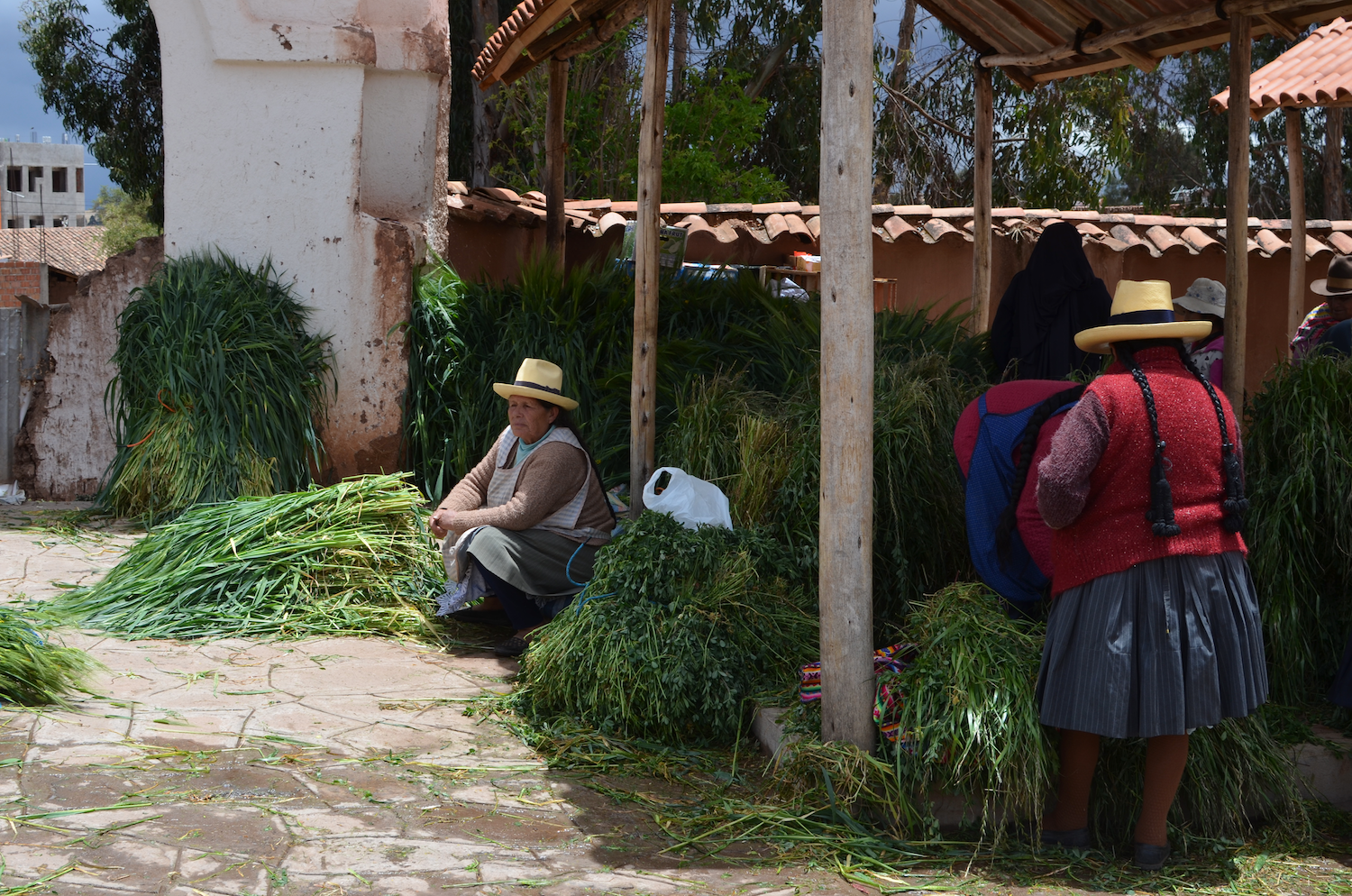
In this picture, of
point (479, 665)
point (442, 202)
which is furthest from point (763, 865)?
point (442, 202)

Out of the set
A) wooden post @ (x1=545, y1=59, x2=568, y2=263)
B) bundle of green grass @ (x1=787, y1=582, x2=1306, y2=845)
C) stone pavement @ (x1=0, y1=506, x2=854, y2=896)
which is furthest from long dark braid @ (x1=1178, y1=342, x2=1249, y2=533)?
wooden post @ (x1=545, y1=59, x2=568, y2=263)

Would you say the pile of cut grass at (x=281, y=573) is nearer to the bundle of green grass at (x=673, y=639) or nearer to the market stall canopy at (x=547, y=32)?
the bundle of green grass at (x=673, y=639)

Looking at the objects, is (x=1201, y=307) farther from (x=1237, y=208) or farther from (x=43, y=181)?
(x=43, y=181)

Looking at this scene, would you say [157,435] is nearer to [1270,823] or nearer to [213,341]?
[213,341]

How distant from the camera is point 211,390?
639 cm

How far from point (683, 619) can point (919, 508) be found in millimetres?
1054

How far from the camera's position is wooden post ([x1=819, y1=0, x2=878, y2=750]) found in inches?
140

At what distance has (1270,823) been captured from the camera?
3.70 meters

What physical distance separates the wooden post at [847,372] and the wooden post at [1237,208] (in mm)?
2272

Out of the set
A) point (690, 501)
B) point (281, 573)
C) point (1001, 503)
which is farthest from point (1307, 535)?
point (281, 573)

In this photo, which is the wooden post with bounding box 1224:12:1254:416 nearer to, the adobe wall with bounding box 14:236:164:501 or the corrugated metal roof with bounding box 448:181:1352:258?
the corrugated metal roof with bounding box 448:181:1352:258

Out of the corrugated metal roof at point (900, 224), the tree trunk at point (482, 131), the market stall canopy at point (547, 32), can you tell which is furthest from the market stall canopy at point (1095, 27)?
the tree trunk at point (482, 131)

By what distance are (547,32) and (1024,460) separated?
5381mm

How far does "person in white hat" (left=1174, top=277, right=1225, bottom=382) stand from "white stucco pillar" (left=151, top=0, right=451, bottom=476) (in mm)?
4239
